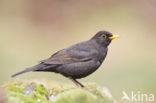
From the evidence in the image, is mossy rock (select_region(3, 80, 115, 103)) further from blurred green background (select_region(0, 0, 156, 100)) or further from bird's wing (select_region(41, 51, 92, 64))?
blurred green background (select_region(0, 0, 156, 100))

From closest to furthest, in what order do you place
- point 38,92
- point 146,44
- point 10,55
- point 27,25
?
point 38,92, point 10,55, point 146,44, point 27,25

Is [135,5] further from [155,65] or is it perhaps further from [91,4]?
[155,65]

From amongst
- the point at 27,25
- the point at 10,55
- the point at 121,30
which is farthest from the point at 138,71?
the point at 27,25

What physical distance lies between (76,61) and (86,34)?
9.42 meters

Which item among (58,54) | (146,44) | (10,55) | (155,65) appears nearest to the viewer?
(58,54)

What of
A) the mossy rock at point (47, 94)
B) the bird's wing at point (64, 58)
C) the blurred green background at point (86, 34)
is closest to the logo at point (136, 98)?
the mossy rock at point (47, 94)

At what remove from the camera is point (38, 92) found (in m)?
6.04

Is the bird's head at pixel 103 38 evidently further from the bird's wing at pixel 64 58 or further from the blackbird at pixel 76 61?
the bird's wing at pixel 64 58

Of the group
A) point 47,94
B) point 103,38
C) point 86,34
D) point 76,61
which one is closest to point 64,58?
point 76,61

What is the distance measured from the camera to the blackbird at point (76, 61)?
26.8ft

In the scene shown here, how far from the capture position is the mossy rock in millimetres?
4840

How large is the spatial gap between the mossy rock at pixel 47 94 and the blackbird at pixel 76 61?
91cm

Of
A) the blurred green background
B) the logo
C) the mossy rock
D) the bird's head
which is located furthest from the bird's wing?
the blurred green background

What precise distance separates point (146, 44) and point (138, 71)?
12.3 feet
